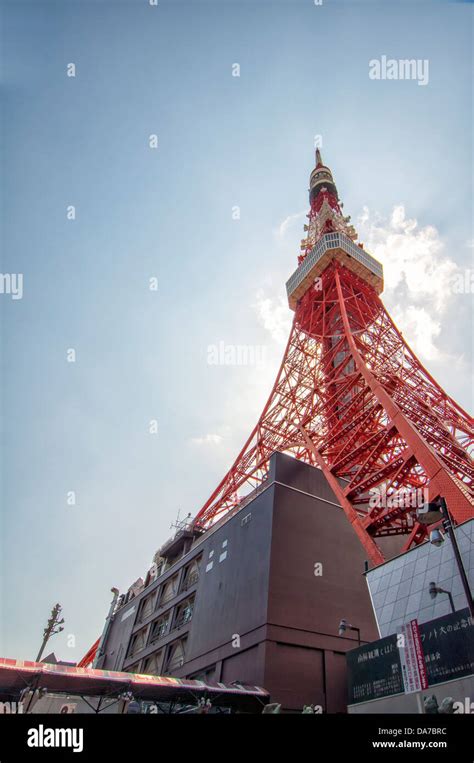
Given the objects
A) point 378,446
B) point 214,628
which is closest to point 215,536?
point 214,628

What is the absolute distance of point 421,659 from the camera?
9859 millimetres

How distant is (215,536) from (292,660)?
32.6 feet

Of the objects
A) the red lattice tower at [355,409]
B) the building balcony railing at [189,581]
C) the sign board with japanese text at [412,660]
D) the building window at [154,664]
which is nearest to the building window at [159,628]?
the building window at [154,664]

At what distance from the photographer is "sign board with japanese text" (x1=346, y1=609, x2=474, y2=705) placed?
9.04m

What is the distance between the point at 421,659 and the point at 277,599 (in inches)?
369

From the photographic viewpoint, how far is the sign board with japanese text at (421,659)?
9.04m

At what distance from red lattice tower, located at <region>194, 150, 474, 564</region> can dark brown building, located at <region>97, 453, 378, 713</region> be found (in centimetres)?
264

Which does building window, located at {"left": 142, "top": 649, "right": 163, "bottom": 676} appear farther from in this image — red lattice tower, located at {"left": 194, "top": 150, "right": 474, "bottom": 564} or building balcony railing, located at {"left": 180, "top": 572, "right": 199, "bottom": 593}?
red lattice tower, located at {"left": 194, "top": 150, "right": 474, "bottom": 564}

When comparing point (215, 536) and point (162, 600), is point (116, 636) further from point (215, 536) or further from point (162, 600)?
point (215, 536)

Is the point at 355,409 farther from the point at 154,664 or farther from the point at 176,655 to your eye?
the point at 154,664
